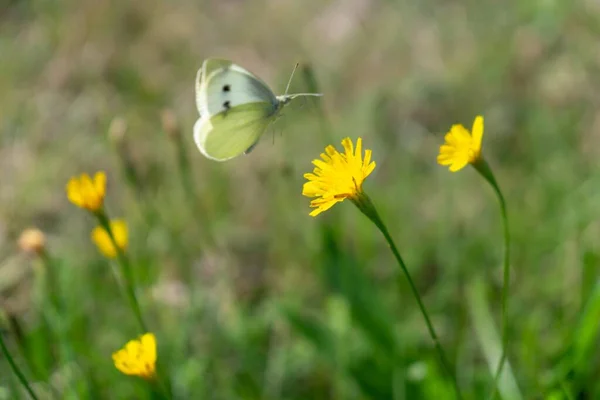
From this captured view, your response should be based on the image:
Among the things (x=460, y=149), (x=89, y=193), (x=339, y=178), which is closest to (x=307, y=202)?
(x=89, y=193)

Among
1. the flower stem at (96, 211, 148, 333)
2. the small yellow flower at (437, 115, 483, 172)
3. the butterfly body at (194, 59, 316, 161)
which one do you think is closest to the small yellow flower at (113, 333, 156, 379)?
the flower stem at (96, 211, 148, 333)

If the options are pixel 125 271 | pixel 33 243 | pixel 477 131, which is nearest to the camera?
pixel 477 131

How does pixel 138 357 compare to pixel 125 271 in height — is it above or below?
below

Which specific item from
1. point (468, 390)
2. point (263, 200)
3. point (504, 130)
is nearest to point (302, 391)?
point (468, 390)

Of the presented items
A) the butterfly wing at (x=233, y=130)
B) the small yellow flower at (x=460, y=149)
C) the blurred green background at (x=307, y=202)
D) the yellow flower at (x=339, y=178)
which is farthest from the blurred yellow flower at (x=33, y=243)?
the small yellow flower at (x=460, y=149)

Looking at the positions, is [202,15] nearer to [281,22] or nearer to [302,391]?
[281,22]

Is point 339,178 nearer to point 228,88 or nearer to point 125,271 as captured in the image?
point 228,88

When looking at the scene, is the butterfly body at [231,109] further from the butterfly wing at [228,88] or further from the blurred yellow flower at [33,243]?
the blurred yellow flower at [33,243]
